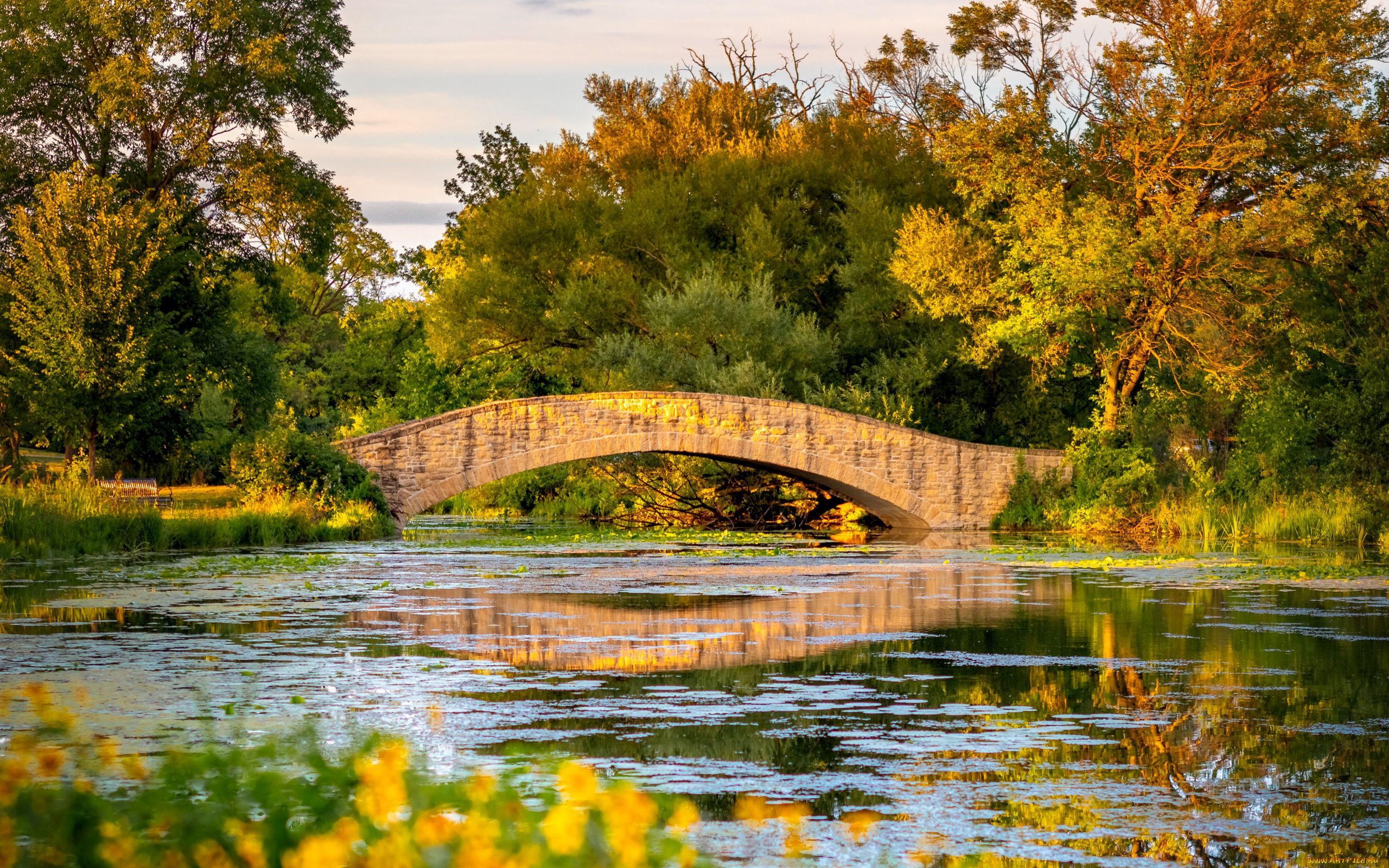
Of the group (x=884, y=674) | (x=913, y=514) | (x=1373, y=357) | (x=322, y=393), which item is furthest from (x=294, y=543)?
(x=322, y=393)

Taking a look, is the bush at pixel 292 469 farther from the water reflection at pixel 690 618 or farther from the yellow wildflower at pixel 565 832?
the yellow wildflower at pixel 565 832

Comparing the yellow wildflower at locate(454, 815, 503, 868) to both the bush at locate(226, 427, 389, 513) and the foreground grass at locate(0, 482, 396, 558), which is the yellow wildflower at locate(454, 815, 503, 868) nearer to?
the foreground grass at locate(0, 482, 396, 558)

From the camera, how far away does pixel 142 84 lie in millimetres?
31469

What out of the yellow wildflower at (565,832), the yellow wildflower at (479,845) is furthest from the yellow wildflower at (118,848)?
the yellow wildflower at (565,832)

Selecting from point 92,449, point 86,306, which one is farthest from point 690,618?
point 92,449

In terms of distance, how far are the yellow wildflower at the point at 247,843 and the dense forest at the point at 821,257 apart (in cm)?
2143

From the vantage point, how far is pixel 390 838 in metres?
3.43

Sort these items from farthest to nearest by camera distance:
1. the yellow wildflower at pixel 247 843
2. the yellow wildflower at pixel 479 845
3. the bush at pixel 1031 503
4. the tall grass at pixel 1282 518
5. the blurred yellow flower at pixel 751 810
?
the bush at pixel 1031 503 → the tall grass at pixel 1282 518 → the blurred yellow flower at pixel 751 810 → the yellow wildflower at pixel 247 843 → the yellow wildflower at pixel 479 845

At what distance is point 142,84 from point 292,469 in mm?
11521

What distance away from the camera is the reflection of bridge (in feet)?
88.5

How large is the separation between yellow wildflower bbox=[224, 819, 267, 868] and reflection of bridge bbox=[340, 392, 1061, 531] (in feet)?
75.4

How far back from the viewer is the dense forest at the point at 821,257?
86.8ft

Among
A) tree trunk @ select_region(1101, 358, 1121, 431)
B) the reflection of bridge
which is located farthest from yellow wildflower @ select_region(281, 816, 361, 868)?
tree trunk @ select_region(1101, 358, 1121, 431)

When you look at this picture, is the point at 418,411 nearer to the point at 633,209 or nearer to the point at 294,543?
the point at 633,209
